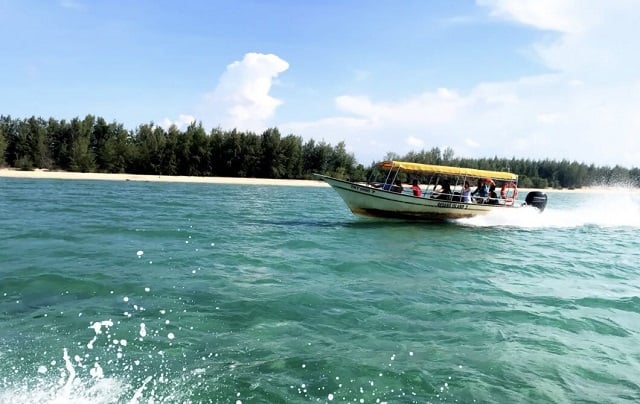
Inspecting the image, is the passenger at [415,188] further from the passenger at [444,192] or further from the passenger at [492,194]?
the passenger at [492,194]

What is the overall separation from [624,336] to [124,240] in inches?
572

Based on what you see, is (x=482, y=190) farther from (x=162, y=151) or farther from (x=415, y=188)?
(x=162, y=151)

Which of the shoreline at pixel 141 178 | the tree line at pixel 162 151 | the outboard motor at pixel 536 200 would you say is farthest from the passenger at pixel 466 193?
the tree line at pixel 162 151

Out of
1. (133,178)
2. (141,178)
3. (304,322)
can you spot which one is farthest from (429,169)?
(141,178)

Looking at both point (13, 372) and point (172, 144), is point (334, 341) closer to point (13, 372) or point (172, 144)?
point (13, 372)

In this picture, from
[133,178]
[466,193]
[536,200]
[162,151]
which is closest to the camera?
[466,193]

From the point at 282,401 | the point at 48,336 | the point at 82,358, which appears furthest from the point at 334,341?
the point at 48,336

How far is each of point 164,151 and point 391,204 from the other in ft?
212

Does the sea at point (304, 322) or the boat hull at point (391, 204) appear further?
the boat hull at point (391, 204)

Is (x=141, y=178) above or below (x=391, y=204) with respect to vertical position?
below

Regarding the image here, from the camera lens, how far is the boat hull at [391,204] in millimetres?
24359

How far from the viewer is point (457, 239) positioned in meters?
20.6

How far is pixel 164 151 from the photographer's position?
3201 inches

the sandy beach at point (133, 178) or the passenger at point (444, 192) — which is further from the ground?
the passenger at point (444, 192)
